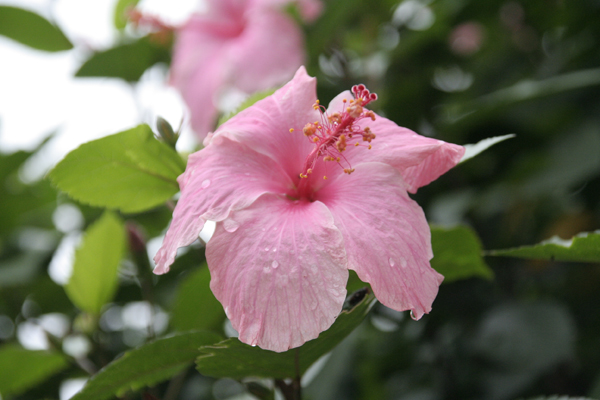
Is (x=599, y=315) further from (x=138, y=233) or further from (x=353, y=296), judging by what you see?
(x=138, y=233)

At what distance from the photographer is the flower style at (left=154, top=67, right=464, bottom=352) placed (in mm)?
544

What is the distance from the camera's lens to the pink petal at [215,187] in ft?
1.94

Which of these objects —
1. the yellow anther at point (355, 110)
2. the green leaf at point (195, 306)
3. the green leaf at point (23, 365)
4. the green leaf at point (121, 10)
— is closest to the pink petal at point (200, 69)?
the green leaf at point (121, 10)

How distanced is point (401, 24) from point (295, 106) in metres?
1.26

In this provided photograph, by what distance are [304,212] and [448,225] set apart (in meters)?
0.53

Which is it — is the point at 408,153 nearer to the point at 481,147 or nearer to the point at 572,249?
the point at 481,147

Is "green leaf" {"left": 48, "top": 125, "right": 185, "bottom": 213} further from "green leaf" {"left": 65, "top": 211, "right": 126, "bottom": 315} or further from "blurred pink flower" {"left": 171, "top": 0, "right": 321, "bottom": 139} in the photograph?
"blurred pink flower" {"left": 171, "top": 0, "right": 321, "bottom": 139}

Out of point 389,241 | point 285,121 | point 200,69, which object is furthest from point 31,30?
point 389,241

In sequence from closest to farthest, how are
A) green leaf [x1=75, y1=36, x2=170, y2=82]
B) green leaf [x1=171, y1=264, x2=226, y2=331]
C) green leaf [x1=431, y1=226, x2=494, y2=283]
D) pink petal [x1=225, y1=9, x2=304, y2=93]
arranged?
1. green leaf [x1=431, y1=226, x2=494, y2=283]
2. green leaf [x1=171, y1=264, x2=226, y2=331]
3. pink petal [x1=225, y1=9, x2=304, y2=93]
4. green leaf [x1=75, y1=36, x2=170, y2=82]

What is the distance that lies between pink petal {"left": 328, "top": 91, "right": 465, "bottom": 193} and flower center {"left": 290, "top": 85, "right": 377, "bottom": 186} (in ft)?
0.05

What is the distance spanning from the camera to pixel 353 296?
2.17 feet

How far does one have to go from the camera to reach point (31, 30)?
1.65 m

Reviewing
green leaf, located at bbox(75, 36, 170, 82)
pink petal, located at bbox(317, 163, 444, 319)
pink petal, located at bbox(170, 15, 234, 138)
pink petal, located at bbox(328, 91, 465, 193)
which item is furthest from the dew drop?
green leaf, located at bbox(75, 36, 170, 82)

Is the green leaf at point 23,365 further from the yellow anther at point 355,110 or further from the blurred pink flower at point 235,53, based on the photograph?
the yellow anther at point 355,110
